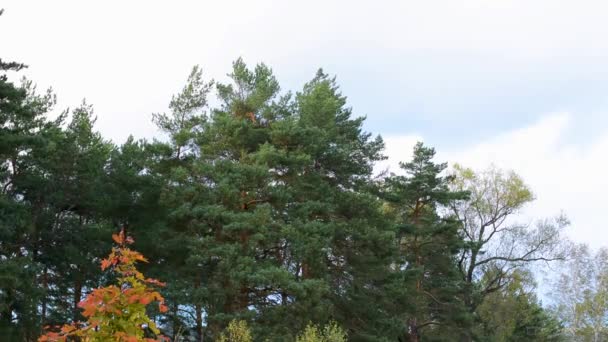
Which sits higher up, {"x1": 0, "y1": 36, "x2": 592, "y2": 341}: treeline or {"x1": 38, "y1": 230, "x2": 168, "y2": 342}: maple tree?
{"x1": 0, "y1": 36, "x2": 592, "y2": 341}: treeline

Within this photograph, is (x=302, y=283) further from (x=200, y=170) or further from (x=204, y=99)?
(x=204, y=99)

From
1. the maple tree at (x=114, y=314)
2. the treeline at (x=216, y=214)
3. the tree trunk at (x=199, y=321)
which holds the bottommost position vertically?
the maple tree at (x=114, y=314)

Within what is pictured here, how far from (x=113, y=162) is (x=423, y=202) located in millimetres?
12879

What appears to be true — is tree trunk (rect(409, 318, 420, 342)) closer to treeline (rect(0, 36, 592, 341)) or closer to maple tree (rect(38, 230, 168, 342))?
treeline (rect(0, 36, 592, 341))

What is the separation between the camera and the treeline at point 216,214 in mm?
18453

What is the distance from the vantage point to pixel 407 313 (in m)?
23.8

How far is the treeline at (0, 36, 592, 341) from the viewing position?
1845cm

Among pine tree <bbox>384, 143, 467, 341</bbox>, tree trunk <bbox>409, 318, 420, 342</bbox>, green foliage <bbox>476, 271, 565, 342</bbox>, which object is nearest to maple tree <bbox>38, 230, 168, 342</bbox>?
pine tree <bbox>384, 143, 467, 341</bbox>

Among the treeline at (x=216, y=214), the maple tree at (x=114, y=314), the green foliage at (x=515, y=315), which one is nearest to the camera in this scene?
the maple tree at (x=114, y=314)

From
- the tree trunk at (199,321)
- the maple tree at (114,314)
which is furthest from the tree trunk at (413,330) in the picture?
the maple tree at (114,314)

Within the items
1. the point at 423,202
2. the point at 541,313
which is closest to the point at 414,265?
the point at 423,202

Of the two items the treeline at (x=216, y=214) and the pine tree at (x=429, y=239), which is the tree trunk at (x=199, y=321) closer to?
the treeline at (x=216, y=214)

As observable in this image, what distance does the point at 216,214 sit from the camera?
18.8m

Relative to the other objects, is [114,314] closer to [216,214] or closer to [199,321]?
[216,214]
